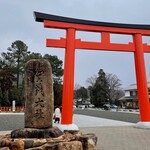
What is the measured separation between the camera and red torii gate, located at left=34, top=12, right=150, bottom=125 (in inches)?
482

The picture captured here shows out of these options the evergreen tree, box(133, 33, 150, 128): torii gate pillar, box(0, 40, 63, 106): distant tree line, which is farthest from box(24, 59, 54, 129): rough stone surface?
the evergreen tree

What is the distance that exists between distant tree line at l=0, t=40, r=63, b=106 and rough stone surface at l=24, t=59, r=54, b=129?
1559 inches

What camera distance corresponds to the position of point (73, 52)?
12.7m

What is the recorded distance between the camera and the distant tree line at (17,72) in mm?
45156

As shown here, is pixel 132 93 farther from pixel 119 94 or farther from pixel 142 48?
pixel 142 48

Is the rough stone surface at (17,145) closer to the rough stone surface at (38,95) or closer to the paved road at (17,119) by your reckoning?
the rough stone surface at (38,95)

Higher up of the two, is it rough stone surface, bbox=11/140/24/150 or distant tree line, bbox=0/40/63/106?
distant tree line, bbox=0/40/63/106

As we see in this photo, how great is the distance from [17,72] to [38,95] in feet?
150

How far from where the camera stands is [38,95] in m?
6.40

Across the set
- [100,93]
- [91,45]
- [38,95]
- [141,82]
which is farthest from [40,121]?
[100,93]

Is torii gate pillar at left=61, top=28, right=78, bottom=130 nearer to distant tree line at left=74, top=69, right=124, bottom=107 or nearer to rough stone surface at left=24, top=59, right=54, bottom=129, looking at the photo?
rough stone surface at left=24, top=59, right=54, bottom=129

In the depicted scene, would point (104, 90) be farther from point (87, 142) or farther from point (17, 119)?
point (87, 142)

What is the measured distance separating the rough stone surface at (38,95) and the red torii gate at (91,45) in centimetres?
564

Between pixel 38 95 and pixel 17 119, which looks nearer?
pixel 38 95
